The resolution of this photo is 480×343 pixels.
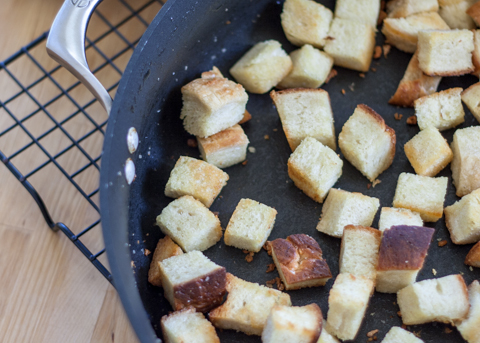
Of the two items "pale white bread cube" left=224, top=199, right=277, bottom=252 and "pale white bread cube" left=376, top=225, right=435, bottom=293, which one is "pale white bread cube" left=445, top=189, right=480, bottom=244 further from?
"pale white bread cube" left=224, top=199, right=277, bottom=252

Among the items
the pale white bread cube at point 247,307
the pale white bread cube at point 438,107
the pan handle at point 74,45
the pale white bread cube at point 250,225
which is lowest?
the pale white bread cube at point 438,107

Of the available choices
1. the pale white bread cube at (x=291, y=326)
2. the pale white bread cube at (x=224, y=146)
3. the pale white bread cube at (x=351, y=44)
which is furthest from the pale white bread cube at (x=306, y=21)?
the pale white bread cube at (x=291, y=326)

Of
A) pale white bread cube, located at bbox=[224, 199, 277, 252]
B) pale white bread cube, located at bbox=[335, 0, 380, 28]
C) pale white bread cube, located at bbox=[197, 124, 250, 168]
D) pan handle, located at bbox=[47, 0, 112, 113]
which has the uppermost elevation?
pan handle, located at bbox=[47, 0, 112, 113]

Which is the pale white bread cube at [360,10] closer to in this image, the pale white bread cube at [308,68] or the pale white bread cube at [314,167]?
the pale white bread cube at [308,68]

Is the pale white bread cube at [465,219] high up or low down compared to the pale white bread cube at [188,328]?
down

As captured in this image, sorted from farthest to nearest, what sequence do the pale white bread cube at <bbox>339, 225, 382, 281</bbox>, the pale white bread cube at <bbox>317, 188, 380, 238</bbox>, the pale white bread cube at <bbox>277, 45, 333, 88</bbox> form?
1. the pale white bread cube at <bbox>277, 45, 333, 88</bbox>
2. the pale white bread cube at <bbox>317, 188, 380, 238</bbox>
3. the pale white bread cube at <bbox>339, 225, 382, 281</bbox>

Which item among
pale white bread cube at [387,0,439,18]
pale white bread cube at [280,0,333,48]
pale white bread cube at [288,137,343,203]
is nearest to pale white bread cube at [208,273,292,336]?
pale white bread cube at [288,137,343,203]

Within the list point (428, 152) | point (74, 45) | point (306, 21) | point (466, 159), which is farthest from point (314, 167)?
point (74, 45)
